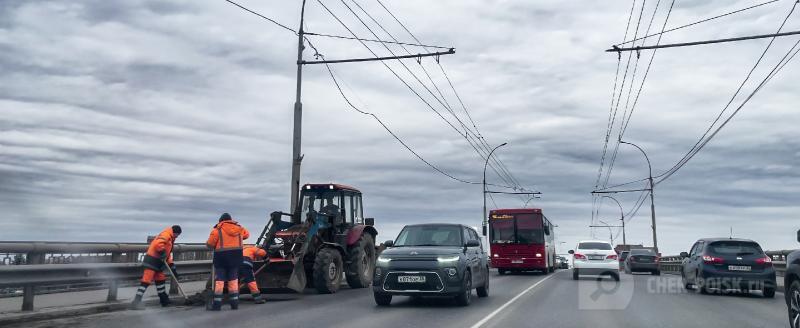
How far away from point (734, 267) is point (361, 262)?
933cm

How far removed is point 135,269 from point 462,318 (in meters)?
6.56

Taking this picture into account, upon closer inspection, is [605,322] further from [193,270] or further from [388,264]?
[193,270]

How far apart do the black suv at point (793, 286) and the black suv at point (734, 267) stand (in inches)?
324

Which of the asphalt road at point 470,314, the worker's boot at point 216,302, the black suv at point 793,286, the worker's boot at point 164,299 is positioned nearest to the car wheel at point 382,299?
the asphalt road at point 470,314

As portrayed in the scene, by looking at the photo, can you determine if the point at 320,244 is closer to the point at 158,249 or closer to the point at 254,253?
the point at 254,253

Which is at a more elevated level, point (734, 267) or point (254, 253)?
point (254, 253)

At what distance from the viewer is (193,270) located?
1575 centimetres

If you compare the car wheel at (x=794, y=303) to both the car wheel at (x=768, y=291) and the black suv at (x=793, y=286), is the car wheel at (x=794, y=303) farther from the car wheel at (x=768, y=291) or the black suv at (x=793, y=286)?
the car wheel at (x=768, y=291)

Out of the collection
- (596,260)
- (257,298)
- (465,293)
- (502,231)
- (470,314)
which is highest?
(502,231)

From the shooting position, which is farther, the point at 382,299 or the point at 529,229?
the point at 529,229

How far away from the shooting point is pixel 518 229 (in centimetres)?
3102

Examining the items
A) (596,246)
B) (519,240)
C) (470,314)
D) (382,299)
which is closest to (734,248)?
(596,246)

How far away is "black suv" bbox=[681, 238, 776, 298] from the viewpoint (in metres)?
16.9

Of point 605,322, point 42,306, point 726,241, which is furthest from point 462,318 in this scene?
point 726,241
